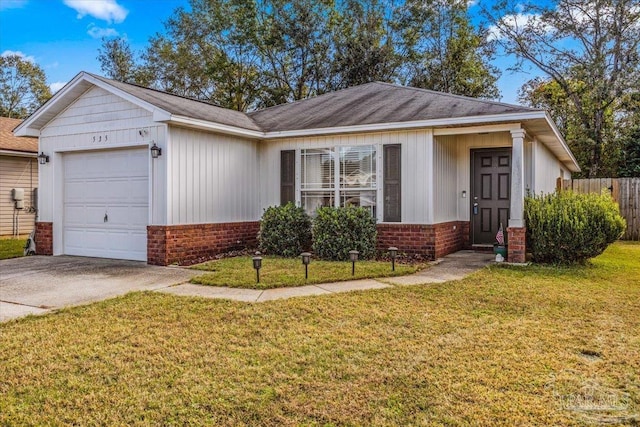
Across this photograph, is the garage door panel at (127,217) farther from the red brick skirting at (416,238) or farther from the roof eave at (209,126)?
the red brick skirting at (416,238)

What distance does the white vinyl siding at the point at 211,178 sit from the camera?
28.5 ft

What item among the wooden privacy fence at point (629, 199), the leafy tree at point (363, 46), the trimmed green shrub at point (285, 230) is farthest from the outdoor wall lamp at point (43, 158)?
the leafy tree at point (363, 46)

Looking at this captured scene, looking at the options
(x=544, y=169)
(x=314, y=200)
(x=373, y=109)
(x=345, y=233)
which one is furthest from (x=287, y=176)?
(x=544, y=169)

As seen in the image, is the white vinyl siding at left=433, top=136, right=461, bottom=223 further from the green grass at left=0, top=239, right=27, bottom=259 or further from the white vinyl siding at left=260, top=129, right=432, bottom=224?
the green grass at left=0, top=239, right=27, bottom=259

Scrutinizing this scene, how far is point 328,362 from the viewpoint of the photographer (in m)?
3.69

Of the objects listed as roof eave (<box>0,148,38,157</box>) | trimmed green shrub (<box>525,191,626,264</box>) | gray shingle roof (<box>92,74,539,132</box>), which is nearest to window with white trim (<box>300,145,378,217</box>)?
gray shingle roof (<box>92,74,539,132</box>)

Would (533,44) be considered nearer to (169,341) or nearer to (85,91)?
(85,91)

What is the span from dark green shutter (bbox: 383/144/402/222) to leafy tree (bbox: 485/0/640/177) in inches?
556

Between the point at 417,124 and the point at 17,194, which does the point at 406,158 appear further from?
the point at 17,194

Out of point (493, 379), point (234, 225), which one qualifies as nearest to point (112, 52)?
point (234, 225)

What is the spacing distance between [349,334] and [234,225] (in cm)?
613

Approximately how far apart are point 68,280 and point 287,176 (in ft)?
15.5

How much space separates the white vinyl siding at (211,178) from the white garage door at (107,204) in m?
0.78

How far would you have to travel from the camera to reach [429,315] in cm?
502
